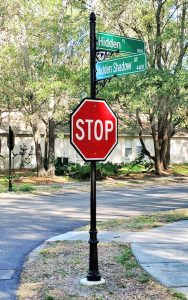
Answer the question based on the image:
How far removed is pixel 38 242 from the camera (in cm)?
999

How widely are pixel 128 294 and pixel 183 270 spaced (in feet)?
4.51

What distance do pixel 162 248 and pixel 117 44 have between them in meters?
3.69

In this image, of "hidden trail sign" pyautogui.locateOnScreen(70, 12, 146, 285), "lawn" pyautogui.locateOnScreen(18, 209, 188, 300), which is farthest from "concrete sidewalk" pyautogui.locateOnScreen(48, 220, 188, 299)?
"hidden trail sign" pyautogui.locateOnScreen(70, 12, 146, 285)

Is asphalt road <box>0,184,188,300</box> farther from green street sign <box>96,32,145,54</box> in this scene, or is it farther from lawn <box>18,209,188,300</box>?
green street sign <box>96,32,145,54</box>

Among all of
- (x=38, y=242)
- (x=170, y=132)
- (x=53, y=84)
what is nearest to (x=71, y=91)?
(x=53, y=84)

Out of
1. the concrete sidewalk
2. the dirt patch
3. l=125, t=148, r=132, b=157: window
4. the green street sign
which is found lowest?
the dirt patch

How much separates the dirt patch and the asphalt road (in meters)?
0.28

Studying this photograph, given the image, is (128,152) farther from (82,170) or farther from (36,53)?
(36,53)

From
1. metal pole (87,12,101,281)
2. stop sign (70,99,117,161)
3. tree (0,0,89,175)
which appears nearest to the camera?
stop sign (70,99,117,161)

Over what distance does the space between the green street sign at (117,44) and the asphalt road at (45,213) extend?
354cm

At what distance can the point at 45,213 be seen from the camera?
579 inches

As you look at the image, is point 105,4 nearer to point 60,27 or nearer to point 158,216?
point 60,27

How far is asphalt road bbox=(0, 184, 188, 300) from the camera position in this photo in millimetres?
8281

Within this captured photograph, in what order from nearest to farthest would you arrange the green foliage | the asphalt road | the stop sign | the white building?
the stop sign
the asphalt road
the green foliage
the white building
